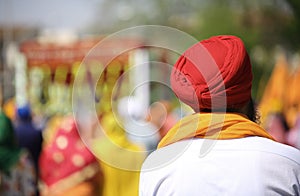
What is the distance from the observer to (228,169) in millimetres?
2596

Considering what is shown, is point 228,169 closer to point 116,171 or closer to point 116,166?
point 116,166

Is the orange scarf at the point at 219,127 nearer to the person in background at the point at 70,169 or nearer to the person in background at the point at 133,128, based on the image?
the person in background at the point at 133,128

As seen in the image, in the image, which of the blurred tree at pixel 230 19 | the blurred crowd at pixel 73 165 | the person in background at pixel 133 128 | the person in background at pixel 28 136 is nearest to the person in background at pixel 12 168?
the blurred crowd at pixel 73 165

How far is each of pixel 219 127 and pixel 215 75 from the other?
0.53ft

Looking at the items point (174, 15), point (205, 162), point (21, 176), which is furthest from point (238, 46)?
point (174, 15)

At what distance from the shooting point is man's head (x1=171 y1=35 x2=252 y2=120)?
2.62 metres

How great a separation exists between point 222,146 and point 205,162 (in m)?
0.07

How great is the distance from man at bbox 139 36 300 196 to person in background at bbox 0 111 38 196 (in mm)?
3512

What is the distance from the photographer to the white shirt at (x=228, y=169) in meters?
2.55

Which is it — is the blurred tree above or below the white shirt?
below

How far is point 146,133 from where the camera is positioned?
6570 mm

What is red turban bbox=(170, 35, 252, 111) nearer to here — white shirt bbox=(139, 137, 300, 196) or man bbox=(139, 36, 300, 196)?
man bbox=(139, 36, 300, 196)

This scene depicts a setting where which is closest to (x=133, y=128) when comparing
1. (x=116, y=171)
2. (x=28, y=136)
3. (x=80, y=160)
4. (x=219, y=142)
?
(x=116, y=171)

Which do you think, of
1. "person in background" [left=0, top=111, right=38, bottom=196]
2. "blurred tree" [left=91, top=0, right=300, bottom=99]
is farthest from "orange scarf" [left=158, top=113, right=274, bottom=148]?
"blurred tree" [left=91, top=0, right=300, bottom=99]
